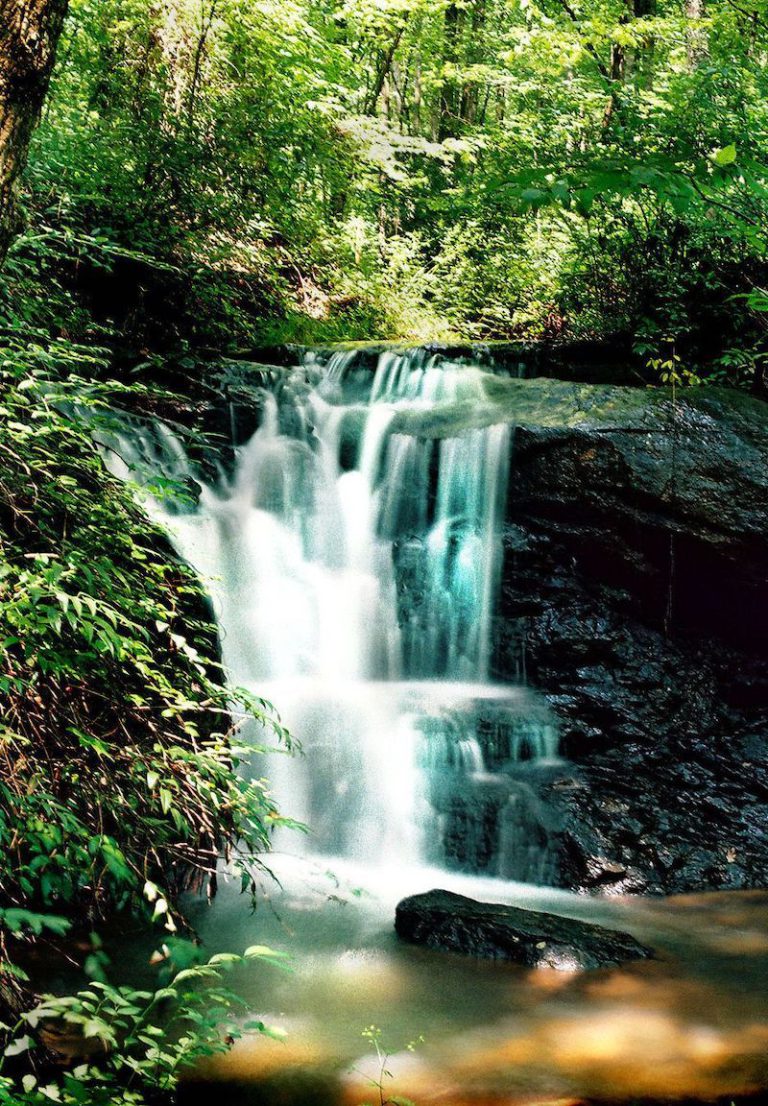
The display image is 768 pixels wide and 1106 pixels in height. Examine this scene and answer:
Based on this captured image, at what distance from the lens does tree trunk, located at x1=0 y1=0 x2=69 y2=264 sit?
2592 mm

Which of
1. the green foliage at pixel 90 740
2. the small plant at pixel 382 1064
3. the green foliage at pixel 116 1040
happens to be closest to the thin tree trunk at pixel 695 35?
the green foliage at pixel 90 740

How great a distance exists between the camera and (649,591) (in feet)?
26.5

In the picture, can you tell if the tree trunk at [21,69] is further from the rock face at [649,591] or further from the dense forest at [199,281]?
the rock face at [649,591]

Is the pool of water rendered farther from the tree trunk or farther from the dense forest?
the tree trunk

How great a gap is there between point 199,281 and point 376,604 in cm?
397

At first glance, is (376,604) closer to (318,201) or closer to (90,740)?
(90,740)

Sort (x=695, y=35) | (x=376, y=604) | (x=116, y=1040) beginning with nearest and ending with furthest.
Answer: (x=116, y=1040), (x=376, y=604), (x=695, y=35)

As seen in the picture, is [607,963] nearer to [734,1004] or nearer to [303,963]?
[734,1004]

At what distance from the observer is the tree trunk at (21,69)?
259 centimetres

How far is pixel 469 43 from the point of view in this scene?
60.3 feet

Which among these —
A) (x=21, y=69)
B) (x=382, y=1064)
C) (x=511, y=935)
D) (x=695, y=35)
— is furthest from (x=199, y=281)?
(x=695, y=35)

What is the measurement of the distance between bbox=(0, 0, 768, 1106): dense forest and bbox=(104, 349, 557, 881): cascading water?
0.79 m

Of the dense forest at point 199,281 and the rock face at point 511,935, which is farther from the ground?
the dense forest at point 199,281

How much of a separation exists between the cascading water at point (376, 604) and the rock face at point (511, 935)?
114cm
